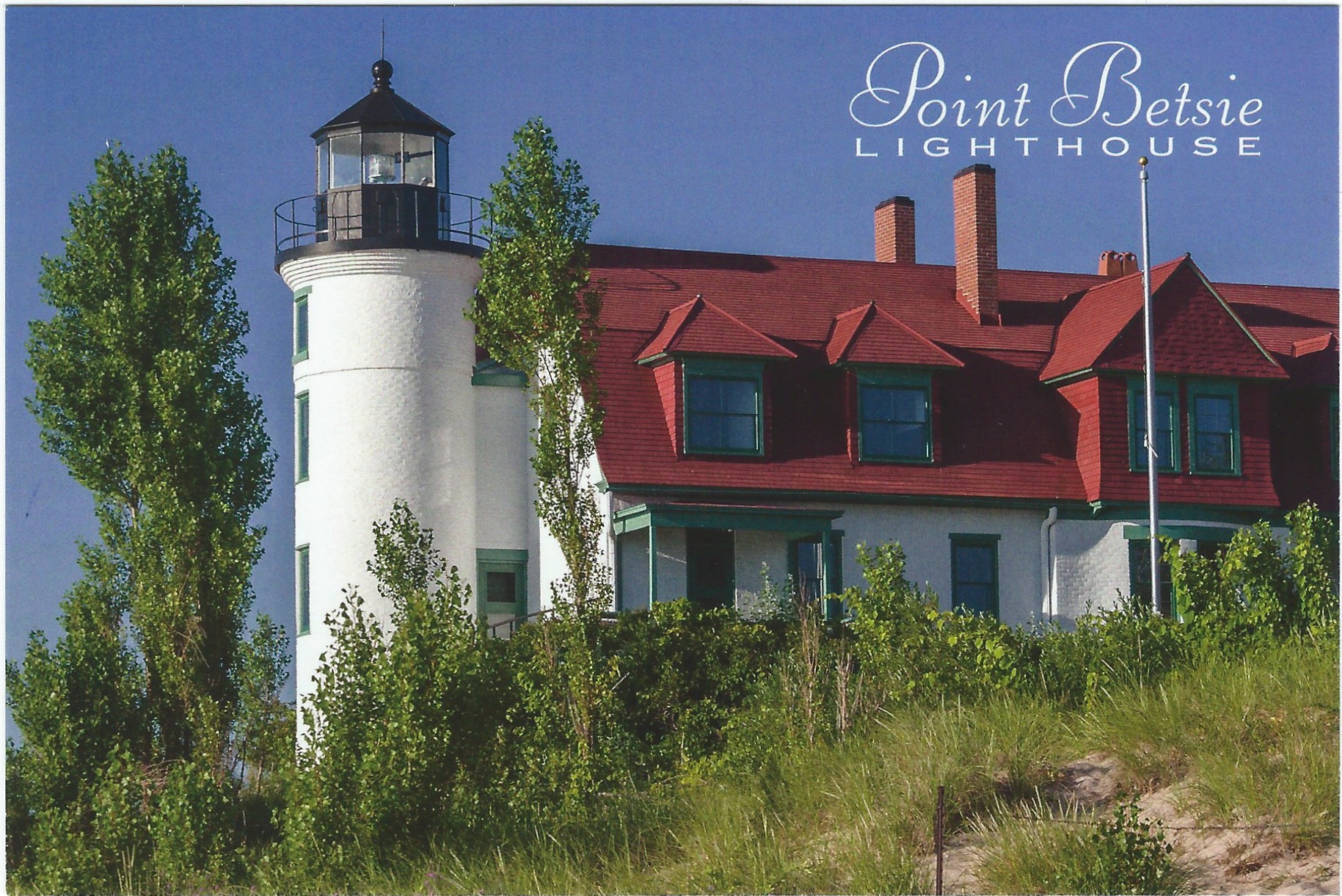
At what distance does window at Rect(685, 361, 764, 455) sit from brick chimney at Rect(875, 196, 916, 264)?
17.5 feet

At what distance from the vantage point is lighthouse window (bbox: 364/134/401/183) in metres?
30.4

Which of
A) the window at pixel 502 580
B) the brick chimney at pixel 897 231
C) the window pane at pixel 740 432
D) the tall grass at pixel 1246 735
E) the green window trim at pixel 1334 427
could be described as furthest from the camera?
the brick chimney at pixel 897 231

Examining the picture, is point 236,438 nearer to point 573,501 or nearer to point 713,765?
point 573,501

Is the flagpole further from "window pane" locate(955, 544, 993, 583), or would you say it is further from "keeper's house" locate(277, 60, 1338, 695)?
"window pane" locate(955, 544, 993, 583)

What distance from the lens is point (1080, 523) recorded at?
94.8 ft

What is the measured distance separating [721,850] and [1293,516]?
8289 mm

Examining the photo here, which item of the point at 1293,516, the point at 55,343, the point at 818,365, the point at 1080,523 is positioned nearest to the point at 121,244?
the point at 55,343

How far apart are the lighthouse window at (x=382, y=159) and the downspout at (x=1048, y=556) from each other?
11.2m

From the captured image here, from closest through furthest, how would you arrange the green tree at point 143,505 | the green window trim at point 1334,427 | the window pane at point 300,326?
1. the green tree at point 143,505
2. the green window trim at point 1334,427
3. the window pane at point 300,326

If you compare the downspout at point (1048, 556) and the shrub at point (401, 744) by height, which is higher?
the downspout at point (1048, 556)

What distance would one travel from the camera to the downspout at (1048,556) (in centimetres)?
2859

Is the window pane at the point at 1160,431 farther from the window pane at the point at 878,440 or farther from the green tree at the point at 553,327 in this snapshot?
the green tree at the point at 553,327

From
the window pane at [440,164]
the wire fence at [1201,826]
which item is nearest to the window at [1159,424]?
the window pane at [440,164]

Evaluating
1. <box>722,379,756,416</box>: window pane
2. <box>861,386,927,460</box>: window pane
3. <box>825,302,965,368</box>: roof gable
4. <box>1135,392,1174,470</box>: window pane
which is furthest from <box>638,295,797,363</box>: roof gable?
<box>1135,392,1174,470</box>: window pane
